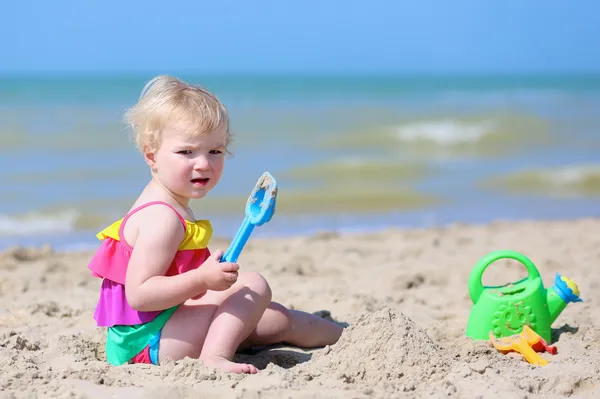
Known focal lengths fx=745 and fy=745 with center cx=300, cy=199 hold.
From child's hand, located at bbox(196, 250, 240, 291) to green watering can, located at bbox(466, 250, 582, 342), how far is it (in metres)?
1.01

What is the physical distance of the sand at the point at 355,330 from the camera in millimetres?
2209

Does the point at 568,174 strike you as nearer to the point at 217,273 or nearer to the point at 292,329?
the point at 292,329

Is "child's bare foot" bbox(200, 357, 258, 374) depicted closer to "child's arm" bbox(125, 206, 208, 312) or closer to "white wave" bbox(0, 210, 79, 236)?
"child's arm" bbox(125, 206, 208, 312)

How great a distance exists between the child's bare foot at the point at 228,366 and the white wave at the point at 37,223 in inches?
153

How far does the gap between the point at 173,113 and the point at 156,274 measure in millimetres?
531

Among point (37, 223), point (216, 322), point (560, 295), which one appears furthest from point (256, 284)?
point (37, 223)

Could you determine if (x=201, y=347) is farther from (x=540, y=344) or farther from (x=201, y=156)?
(x=540, y=344)

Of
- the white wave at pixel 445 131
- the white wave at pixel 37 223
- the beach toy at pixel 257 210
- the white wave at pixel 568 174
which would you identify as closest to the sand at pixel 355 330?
the beach toy at pixel 257 210

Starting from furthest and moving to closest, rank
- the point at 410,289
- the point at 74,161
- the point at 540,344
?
the point at 74,161
the point at 410,289
the point at 540,344

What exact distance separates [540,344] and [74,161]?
26.0 ft

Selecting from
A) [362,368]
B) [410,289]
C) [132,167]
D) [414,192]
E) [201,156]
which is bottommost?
[362,368]

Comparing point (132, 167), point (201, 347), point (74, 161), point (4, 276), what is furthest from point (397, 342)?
point (74, 161)

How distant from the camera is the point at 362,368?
230 cm

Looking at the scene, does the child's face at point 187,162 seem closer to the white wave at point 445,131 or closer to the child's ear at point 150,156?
the child's ear at point 150,156
